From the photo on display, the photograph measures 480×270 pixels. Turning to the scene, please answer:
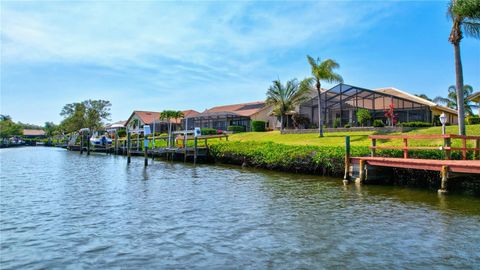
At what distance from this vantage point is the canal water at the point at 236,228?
8.05 m

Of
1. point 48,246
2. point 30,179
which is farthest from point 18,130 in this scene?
point 48,246

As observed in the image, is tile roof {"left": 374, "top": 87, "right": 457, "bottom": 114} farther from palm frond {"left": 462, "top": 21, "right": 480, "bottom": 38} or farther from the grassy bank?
palm frond {"left": 462, "top": 21, "right": 480, "bottom": 38}

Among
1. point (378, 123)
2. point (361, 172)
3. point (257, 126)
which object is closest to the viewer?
point (361, 172)

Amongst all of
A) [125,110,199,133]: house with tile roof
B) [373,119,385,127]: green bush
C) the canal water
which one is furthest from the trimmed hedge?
[125,110,199,133]: house with tile roof

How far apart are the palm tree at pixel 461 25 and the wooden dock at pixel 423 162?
4.97 metres

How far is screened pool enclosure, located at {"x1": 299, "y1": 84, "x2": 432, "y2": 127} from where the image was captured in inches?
1404

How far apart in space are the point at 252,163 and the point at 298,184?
963cm

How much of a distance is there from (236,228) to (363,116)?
28.6 meters

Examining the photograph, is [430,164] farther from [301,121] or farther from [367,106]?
[301,121]

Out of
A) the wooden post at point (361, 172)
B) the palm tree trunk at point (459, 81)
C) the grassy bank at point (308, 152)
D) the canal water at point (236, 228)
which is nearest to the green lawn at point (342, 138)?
the grassy bank at point (308, 152)

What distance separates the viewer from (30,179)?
2188 centimetres

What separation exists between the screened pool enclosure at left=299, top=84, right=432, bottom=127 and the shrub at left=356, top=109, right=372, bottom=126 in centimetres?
87

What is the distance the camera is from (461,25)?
22.2 meters

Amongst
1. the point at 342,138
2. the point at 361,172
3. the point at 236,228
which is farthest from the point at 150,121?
the point at 236,228
